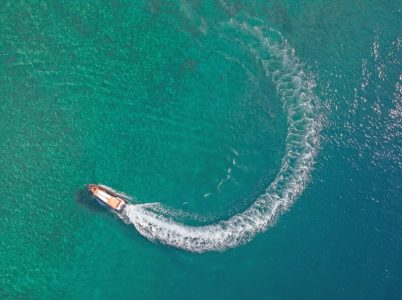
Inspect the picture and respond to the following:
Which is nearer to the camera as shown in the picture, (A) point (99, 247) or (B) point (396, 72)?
(A) point (99, 247)

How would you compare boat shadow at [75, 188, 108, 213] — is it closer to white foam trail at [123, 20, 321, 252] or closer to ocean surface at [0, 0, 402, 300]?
ocean surface at [0, 0, 402, 300]

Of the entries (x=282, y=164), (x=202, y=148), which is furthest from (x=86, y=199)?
(x=282, y=164)

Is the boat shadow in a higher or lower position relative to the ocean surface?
lower

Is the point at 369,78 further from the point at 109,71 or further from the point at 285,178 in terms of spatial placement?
the point at 109,71

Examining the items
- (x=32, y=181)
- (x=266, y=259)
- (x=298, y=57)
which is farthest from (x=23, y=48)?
(x=266, y=259)

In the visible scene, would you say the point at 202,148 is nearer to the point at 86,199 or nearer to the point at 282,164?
the point at 282,164

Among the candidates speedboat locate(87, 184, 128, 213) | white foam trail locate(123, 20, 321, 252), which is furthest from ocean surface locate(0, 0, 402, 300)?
speedboat locate(87, 184, 128, 213)

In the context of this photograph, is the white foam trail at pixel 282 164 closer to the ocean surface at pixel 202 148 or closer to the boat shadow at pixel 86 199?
the ocean surface at pixel 202 148
